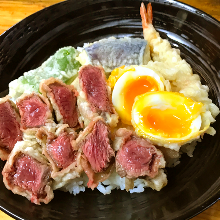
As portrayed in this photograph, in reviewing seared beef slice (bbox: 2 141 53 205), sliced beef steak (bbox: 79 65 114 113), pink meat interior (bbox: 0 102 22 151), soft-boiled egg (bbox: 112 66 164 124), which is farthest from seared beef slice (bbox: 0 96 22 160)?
soft-boiled egg (bbox: 112 66 164 124)

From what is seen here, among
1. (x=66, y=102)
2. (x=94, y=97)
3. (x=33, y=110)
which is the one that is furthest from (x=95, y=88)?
(x=33, y=110)

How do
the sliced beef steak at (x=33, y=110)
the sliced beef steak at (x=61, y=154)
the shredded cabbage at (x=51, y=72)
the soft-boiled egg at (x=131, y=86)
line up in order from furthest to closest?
the shredded cabbage at (x=51, y=72), the soft-boiled egg at (x=131, y=86), the sliced beef steak at (x=33, y=110), the sliced beef steak at (x=61, y=154)

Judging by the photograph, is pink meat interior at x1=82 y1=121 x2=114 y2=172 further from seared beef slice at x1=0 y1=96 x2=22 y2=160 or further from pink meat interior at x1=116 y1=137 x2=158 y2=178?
seared beef slice at x1=0 y1=96 x2=22 y2=160

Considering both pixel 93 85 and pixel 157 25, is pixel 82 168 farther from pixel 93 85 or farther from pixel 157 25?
pixel 157 25

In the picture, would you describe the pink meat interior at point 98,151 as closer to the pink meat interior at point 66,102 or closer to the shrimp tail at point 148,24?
the pink meat interior at point 66,102

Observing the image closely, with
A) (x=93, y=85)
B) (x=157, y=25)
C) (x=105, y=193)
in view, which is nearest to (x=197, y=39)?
(x=157, y=25)

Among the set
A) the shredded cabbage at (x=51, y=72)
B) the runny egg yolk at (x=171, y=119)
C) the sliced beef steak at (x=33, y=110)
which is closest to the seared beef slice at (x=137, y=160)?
the runny egg yolk at (x=171, y=119)

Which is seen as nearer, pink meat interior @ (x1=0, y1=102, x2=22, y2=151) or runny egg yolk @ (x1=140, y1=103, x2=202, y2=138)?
runny egg yolk @ (x1=140, y1=103, x2=202, y2=138)
